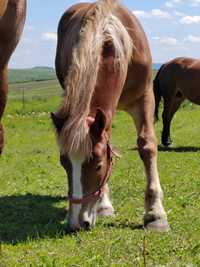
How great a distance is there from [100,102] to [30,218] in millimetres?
1736

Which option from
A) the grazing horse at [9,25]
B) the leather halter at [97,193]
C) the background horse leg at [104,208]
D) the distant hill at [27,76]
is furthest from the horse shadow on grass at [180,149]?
the distant hill at [27,76]

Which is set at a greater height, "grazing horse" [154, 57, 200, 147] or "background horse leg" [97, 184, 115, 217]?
"background horse leg" [97, 184, 115, 217]

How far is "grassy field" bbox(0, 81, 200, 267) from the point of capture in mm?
4215

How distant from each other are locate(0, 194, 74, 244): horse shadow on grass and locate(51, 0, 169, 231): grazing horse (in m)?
0.49

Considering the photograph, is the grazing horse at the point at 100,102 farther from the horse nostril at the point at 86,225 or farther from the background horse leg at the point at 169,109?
the background horse leg at the point at 169,109

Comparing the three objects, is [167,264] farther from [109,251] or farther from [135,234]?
[135,234]

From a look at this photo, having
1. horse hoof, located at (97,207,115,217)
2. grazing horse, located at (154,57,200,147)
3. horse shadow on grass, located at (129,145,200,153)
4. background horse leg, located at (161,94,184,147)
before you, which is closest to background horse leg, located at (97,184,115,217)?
horse hoof, located at (97,207,115,217)

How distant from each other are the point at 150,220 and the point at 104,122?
4.28 feet

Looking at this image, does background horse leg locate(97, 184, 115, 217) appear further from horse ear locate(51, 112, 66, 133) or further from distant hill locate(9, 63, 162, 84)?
distant hill locate(9, 63, 162, 84)

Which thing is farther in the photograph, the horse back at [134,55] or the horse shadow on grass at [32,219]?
the horse back at [134,55]

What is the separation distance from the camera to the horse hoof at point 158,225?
16.9 ft

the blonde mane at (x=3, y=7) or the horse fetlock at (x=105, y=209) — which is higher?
the blonde mane at (x=3, y=7)

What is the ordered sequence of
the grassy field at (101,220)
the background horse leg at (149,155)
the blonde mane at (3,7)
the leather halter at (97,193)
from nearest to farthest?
the blonde mane at (3,7)
the grassy field at (101,220)
the leather halter at (97,193)
the background horse leg at (149,155)

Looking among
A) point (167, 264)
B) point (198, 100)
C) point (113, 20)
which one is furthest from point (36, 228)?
point (198, 100)
